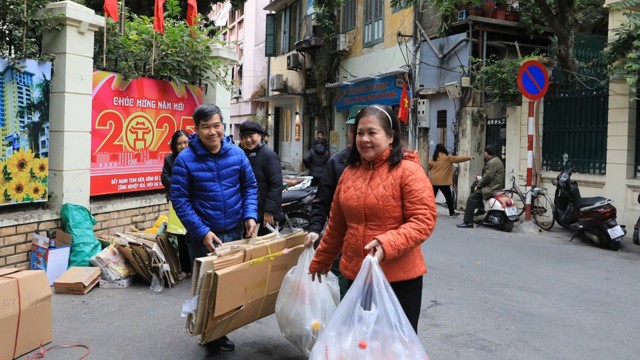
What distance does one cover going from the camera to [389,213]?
2627 mm

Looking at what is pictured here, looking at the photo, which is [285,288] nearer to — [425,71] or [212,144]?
[212,144]

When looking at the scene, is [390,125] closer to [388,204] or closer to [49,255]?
[388,204]

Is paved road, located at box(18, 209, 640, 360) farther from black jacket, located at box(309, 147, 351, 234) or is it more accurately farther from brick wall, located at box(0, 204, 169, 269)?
black jacket, located at box(309, 147, 351, 234)

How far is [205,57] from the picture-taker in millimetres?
7531

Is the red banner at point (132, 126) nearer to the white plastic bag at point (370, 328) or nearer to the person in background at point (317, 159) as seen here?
the white plastic bag at point (370, 328)

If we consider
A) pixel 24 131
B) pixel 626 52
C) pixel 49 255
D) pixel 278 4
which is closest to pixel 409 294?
pixel 49 255

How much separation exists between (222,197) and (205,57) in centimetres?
419

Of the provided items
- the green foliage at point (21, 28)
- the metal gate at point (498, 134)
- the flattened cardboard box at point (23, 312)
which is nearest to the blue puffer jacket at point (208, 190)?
the flattened cardboard box at point (23, 312)

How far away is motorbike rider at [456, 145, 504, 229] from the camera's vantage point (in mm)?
9891

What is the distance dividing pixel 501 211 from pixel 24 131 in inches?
289

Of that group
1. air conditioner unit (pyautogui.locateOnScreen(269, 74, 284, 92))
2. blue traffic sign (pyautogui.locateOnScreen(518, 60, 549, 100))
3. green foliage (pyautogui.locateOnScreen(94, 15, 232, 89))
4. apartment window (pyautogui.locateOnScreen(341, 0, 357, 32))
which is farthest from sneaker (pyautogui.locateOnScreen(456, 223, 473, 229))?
air conditioner unit (pyautogui.locateOnScreen(269, 74, 284, 92))

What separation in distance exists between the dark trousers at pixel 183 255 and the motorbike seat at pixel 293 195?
285 centimetres

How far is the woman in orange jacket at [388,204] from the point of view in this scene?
2.59 m

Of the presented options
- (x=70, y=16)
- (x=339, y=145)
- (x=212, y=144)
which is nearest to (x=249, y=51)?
(x=339, y=145)
